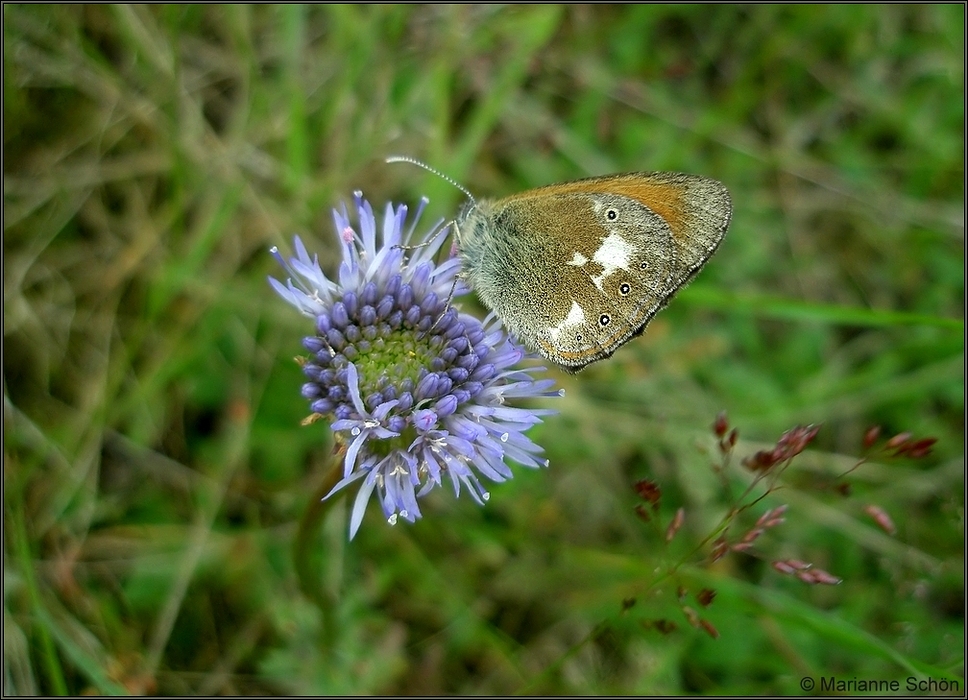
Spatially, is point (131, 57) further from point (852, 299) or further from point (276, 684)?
point (852, 299)

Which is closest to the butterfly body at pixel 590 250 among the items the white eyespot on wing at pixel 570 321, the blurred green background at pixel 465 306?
the white eyespot on wing at pixel 570 321

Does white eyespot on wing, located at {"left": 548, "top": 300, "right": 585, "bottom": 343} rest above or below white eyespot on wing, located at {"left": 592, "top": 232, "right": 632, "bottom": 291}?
below

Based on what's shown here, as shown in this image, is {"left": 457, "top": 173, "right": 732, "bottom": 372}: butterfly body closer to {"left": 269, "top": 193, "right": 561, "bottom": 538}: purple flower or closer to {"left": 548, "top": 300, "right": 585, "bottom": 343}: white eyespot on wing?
{"left": 548, "top": 300, "right": 585, "bottom": 343}: white eyespot on wing

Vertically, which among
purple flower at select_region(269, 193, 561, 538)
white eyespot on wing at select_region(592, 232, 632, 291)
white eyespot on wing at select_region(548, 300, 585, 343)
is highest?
white eyespot on wing at select_region(592, 232, 632, 291)

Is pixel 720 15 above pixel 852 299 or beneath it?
above

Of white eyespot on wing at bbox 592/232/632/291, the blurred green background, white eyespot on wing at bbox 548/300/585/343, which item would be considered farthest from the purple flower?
the blurred green background

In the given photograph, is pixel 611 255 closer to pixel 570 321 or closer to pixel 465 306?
pixel 570 321

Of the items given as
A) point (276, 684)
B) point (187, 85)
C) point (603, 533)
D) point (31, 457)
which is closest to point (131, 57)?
point (187, 85)
